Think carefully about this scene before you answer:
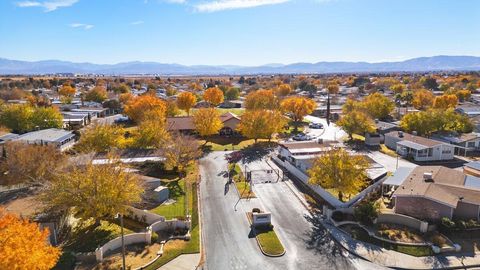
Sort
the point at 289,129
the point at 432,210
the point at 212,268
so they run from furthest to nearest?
the point at 289,129
the point at 432,210
the point at 212,268

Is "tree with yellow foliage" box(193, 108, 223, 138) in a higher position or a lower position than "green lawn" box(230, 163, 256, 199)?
higher

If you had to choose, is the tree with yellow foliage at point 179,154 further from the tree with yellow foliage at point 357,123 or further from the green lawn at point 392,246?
the tree with yellow foliage at point 357,123

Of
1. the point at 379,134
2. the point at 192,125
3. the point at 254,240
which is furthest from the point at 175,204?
the point at 379,134

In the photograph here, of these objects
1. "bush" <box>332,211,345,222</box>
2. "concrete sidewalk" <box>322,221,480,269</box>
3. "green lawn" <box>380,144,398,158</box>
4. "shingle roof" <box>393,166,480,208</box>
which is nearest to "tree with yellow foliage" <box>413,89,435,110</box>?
"green lawn" <box>380,144,398,158</box>

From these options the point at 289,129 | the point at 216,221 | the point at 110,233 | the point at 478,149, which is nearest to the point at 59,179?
the point at 110,233

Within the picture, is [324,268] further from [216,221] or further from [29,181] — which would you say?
[29,181]

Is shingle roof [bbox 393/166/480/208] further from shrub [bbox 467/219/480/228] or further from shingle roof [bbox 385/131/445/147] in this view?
shingle roof [bbox 385/131/445/147]
